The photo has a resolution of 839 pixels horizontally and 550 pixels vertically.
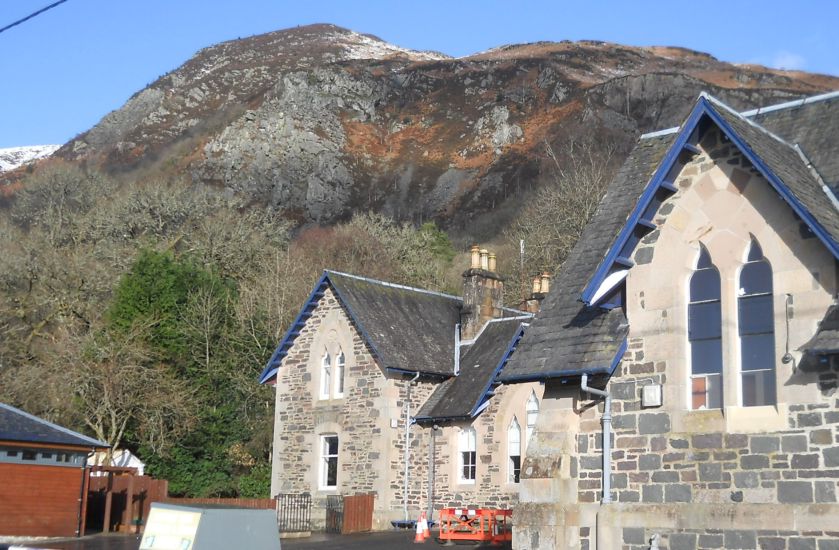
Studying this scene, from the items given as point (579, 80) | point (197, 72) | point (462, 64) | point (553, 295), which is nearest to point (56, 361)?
point (553, 295)

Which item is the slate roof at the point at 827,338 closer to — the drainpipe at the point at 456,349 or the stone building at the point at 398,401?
the stone building at the point at 398,401

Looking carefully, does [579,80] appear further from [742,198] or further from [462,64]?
[742,198]

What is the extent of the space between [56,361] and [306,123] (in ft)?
229

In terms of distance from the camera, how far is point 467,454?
1128 inches

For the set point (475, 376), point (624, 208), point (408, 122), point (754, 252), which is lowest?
point (475, 376)

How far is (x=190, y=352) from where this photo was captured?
3847 centimetres

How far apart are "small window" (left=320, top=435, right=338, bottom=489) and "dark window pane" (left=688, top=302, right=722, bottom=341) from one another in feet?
54.7

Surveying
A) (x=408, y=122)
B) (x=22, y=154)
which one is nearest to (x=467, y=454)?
(x=408, y=122)

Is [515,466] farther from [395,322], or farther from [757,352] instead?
[757,352]

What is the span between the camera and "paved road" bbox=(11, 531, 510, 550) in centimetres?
2353

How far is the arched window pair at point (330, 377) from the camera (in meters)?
30.1

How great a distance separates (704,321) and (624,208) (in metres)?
2.62

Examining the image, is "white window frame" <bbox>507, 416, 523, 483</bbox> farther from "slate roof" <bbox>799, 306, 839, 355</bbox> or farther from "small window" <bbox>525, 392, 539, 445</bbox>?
"slate roof" <bbox>799, 306, 839, 355</bbox>

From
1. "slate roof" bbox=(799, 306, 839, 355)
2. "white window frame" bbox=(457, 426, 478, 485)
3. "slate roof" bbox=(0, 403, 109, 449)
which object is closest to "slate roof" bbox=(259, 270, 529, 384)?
"white window frame" bbox=(457, 426, 478, 485)
